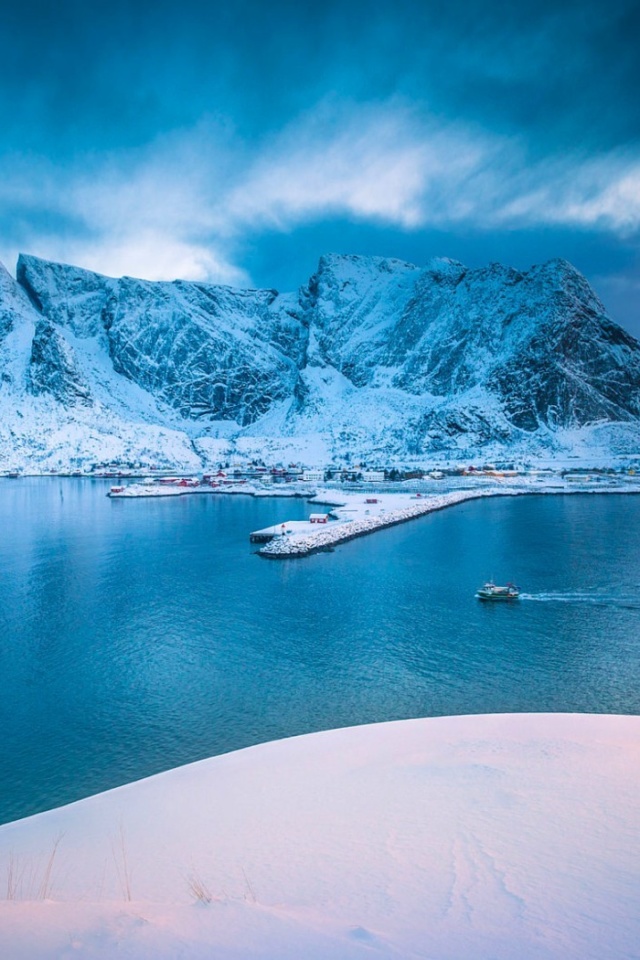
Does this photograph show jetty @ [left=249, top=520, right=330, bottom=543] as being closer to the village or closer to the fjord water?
the village

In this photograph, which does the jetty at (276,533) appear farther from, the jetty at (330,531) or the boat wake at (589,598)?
the boat wake at (589,598)

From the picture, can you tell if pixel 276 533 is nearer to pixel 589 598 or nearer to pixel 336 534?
pixel 336 534

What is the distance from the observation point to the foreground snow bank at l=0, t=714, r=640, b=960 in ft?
16.4

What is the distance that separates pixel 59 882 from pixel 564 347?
205m

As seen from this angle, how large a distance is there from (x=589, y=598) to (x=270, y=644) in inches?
627

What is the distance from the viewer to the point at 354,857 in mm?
7023

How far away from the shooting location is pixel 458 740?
12.1 metres

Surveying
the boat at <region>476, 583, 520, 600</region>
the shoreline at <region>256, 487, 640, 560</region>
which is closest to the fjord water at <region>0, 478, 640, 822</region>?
the boat at <region>476, 583, 520, 600</region>

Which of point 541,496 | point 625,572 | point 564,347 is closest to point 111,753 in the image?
point 625,572

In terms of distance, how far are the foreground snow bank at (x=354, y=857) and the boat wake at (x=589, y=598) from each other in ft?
55.8

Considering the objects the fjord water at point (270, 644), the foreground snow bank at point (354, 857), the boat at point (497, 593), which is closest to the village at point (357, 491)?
the fjord water at point (270, 644)

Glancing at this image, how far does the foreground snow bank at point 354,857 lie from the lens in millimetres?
4992

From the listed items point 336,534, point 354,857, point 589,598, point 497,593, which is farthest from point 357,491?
point 354,857

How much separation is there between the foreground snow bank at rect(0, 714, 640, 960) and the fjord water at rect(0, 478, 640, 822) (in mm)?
3877
